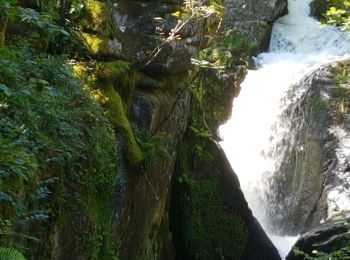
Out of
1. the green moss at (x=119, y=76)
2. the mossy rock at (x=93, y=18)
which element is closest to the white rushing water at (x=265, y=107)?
the green moss at (x=119, y=76)

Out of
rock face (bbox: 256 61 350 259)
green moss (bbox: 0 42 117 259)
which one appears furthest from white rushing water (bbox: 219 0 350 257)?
green moss (bbox: 0 42 117 259)

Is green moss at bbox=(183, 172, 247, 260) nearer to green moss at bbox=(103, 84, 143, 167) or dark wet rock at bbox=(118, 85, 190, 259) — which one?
dark wet rock at bbox=(118, 85, 190, 259)

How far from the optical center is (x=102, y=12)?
686 centimetres

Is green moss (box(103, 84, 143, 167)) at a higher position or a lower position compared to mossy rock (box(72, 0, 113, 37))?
lower

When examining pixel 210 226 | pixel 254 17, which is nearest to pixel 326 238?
pixel 210 226

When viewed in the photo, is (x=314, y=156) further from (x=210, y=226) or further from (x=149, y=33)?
(x=149, y=33)

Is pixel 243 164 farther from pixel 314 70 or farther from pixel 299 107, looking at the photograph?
pixel 314 70

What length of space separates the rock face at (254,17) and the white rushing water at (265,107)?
716 mm

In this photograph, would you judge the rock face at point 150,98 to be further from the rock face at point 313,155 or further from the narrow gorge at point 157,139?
the rock face at point 313,155

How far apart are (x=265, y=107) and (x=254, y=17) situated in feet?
18.5

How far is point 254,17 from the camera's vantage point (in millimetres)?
19359

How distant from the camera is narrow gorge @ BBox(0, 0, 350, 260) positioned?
13.6 feet

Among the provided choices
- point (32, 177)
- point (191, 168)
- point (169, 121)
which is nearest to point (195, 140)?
point (191, 168)

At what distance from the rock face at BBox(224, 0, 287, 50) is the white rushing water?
0.72m
